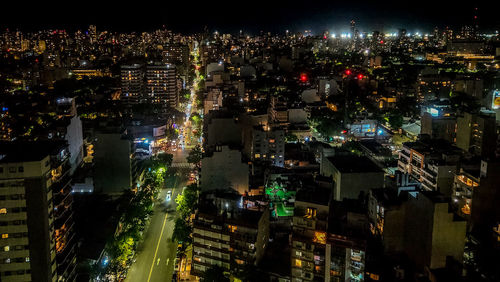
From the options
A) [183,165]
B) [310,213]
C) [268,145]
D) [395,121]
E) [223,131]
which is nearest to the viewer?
[310,213]

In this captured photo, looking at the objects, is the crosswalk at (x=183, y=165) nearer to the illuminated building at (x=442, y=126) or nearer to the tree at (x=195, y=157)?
the tree at (x=195, y=157)

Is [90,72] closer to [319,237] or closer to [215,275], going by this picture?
[215,275]

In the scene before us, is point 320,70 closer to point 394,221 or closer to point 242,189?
point 242,189

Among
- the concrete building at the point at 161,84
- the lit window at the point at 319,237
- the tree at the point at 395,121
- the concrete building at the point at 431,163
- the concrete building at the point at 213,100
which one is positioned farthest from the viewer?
the concrete building at the point at 161,84

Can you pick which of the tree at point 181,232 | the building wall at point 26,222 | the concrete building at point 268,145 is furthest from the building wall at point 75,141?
the building wall at point 26,222

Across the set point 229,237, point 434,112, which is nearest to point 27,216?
point 229,237

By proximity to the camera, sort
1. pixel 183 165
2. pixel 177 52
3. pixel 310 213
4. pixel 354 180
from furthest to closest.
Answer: pixel 177 52
pixel 183 165
pixel 354 180
pixel 310 213

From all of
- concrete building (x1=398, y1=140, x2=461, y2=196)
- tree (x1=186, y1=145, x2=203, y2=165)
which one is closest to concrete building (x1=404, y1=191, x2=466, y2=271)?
concrete building (x1=398, y1=140, x2=461, y2=196)
